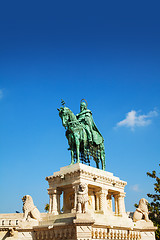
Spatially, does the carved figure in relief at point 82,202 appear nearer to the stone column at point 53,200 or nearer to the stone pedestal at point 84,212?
the stone pedestal at point 84,212

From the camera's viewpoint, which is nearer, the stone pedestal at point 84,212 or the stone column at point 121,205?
the stone pedestal at point 84,212

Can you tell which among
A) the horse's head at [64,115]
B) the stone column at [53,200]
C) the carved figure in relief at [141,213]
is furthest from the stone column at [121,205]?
the horse's head at [64,115]

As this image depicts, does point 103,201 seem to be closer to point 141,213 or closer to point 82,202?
point 141,213

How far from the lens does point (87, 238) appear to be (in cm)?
1571

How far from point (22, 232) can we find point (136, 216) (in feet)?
28.7

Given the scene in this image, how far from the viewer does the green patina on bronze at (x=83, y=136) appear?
22.0m

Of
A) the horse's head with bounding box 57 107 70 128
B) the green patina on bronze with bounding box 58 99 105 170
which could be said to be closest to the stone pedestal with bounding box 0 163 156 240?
the green patina on bronze with bounding box 58 99 105 170

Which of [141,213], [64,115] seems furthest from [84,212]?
[64,115]

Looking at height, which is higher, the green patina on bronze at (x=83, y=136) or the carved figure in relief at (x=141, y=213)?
the green patina on bronze at (x=83, y=136)

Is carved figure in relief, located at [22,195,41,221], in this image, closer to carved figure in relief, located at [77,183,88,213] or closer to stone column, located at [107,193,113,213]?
carved figure in relief, located at [77,183,88,213]

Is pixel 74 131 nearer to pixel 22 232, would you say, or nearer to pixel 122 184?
pixel 122 184

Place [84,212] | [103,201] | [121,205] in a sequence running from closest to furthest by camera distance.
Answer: [84,212] < [103,201] < [121,205]

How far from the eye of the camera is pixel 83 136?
22.5 meters

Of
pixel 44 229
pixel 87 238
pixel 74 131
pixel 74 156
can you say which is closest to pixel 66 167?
pixel 74 156
